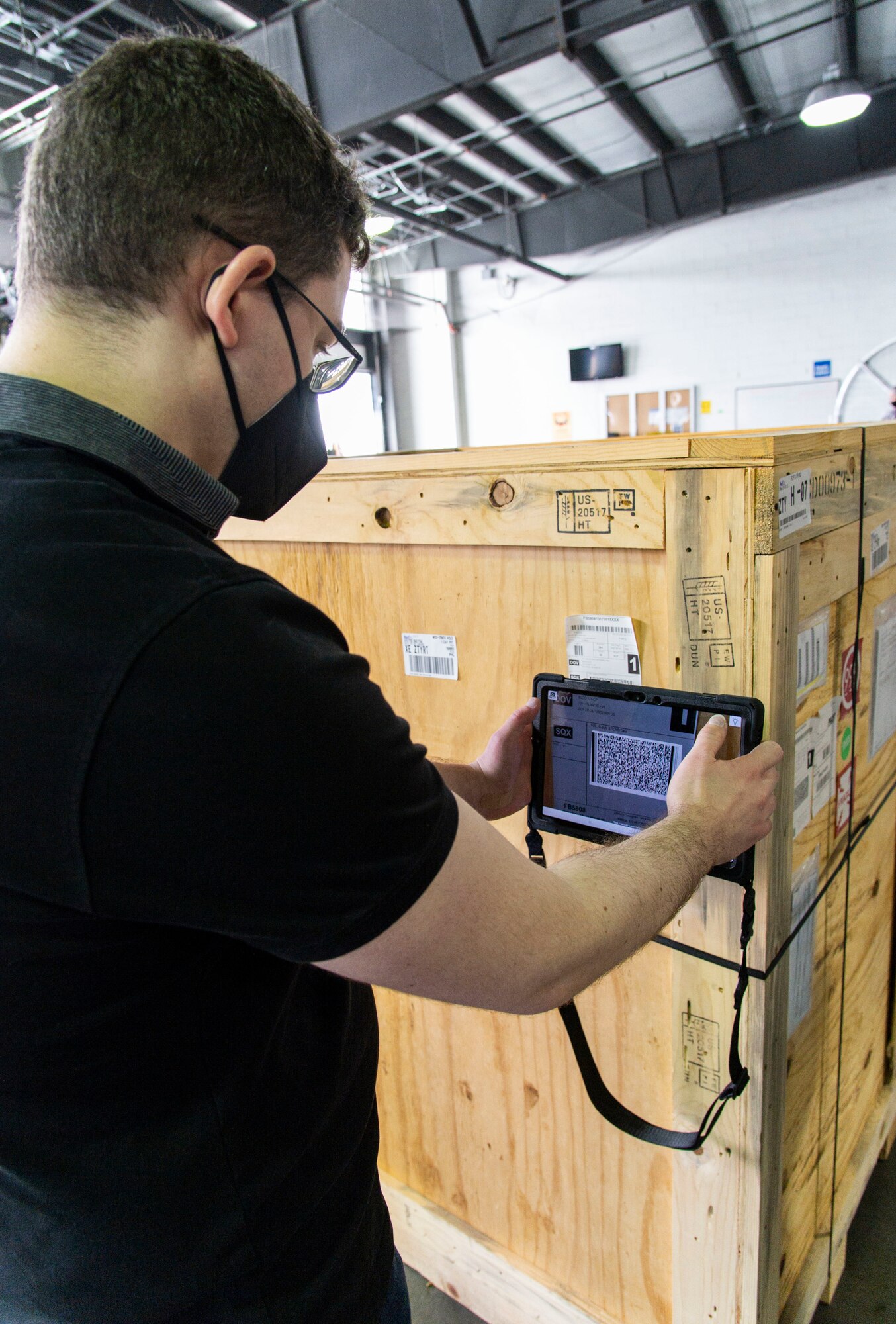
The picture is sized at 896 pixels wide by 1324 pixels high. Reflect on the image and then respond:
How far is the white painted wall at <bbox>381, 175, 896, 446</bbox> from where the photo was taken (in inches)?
274

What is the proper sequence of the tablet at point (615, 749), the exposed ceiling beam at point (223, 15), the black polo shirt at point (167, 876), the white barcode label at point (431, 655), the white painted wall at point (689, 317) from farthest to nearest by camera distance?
the white painted wall at point (689, 317) < the exposed ceiling beam at point (223, 15) < the white barcode label at point (431, 655) < the tablet at point (615, 749) < the black polo shirt at point (167, 876)

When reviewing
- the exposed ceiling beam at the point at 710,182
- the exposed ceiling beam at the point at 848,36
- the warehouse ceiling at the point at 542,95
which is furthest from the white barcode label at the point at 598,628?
the exposed ceiling beam at the point at 710,182

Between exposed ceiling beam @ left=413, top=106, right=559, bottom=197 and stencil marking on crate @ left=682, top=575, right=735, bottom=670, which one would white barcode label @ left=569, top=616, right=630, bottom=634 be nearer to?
stencil marking on crate @ left=682, top=575, right=735, bottom=670

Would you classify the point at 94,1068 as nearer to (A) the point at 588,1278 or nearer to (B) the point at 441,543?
(B) the point at 441,543

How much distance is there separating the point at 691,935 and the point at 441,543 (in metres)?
0.66

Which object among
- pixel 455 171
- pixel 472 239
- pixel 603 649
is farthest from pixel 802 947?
pixel 472 239

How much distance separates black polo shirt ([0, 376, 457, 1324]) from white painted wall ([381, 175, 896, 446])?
784 centimetres

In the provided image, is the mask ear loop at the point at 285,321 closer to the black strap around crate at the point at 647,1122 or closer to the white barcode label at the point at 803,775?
the black strap around crate at the point at 647,1122

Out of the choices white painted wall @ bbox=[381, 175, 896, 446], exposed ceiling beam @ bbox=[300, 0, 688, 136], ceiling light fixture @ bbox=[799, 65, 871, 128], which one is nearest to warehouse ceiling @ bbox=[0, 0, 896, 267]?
exposed ceiling beam @ bbox=[300, 0, 688, 136]

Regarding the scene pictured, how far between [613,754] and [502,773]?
0.58 feet

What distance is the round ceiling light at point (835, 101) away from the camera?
493cm

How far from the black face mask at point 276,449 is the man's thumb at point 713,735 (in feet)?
1.83

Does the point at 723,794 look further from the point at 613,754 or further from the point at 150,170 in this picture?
the point at 150,170

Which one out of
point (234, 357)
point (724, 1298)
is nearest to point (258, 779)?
point (234, 357)
